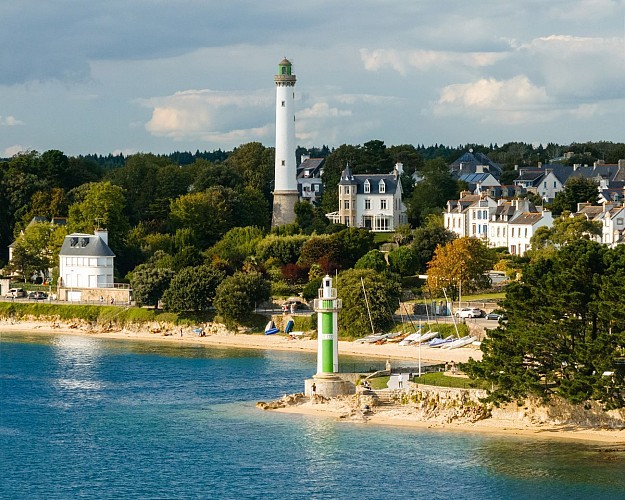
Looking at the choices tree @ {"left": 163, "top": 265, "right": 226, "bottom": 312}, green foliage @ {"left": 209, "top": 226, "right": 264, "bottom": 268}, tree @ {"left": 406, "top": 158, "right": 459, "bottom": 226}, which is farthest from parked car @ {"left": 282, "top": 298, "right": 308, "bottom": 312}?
tree @ {"left": 406, "top": 158, "right": 459, "bottom": 226}

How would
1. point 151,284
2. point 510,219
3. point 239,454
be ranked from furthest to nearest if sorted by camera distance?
point 510,219 → point 151,284 → point 239,454

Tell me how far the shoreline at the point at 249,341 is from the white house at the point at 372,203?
90.5ft

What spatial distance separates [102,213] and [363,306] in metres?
29.6

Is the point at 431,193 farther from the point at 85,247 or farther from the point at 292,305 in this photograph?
the point at 292,305

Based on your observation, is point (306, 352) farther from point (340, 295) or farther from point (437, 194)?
point (437, 194)

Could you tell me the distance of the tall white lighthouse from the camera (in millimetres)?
101312

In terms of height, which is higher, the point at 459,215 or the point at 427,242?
the point at 459,215

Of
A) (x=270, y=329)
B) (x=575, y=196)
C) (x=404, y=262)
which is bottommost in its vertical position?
(x=270, y=329)

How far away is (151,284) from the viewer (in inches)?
3258

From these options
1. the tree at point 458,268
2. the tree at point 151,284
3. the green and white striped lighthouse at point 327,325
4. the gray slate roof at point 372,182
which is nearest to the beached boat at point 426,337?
the tree at point 458,268

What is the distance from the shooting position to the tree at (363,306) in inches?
2874

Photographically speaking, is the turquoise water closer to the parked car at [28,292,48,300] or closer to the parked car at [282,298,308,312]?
the parked car at [282,298,308,312]

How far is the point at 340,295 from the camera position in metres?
73.8

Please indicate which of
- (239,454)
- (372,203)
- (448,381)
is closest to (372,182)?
(372,203)
